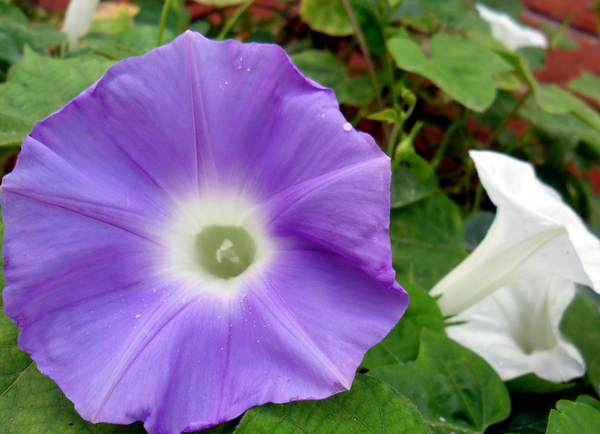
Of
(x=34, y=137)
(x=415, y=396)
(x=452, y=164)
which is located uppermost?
(x=34, y=137)

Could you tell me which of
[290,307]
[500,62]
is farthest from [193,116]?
[500,62]

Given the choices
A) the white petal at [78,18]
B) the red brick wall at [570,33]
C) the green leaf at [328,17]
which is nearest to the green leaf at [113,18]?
the white petal at [78,18]

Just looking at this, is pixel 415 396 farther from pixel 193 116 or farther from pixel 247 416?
pixel 193 116

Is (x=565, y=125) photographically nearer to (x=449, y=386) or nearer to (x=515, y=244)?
(x=515, y=244)

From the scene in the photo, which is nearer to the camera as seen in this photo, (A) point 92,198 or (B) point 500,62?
(A) point 92,198

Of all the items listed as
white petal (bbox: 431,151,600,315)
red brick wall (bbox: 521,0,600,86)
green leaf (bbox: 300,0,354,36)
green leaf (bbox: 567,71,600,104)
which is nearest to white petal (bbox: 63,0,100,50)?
green leaf (bbox: 300,0,354,36)

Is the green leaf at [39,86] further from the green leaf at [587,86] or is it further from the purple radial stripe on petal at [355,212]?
the green leaf at [587,86]
